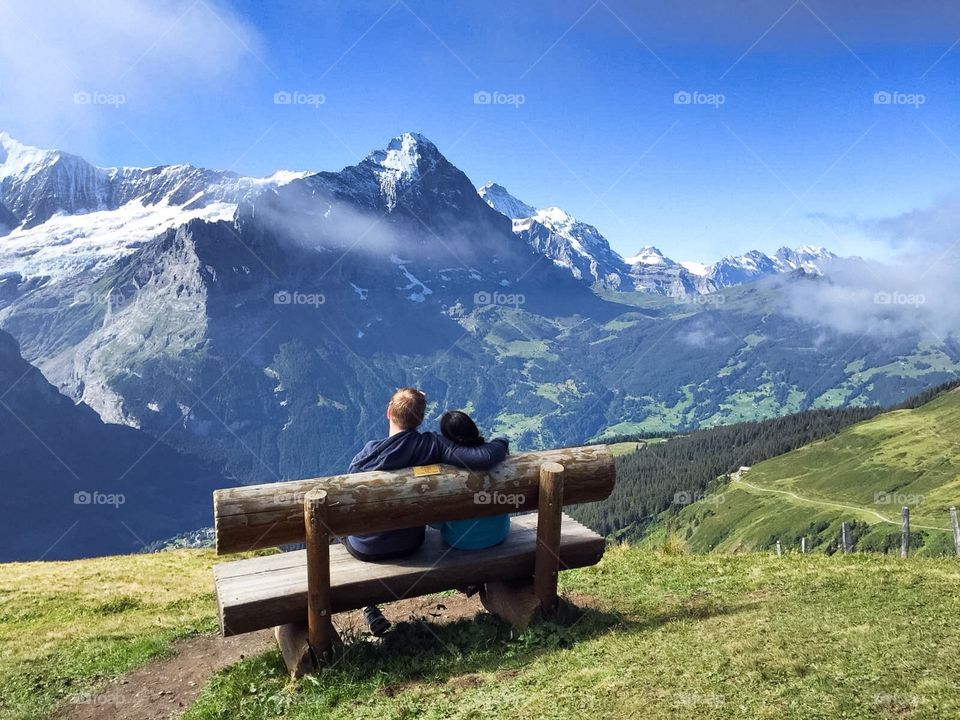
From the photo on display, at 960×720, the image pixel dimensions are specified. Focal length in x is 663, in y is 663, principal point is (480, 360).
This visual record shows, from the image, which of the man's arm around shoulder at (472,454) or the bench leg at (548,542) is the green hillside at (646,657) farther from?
the man's arm around shoulder at (472,454)

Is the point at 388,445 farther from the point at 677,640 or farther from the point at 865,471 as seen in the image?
the point at 865,471

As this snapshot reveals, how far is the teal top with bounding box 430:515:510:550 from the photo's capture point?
11.2m

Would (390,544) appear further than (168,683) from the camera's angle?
No

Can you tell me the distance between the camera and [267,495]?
9344 millimetres

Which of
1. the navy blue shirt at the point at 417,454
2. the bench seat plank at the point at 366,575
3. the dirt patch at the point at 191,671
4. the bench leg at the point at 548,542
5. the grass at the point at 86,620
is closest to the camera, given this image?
the bench seat plank at the point at 366,575

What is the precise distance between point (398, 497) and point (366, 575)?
1.52m

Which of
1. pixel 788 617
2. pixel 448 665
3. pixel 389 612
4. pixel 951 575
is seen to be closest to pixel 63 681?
pixel 389 612

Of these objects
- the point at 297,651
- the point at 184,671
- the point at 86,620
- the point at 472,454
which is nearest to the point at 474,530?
the point at 472,454

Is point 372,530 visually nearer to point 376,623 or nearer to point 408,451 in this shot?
point 408,451

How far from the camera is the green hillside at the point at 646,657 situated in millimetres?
7301

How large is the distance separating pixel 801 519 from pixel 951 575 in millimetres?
179325

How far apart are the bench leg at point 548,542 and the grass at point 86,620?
7.73 meters

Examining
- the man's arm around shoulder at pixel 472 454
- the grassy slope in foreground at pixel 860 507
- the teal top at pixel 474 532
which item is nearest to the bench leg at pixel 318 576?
the man's arm around shoulder at pixel 472 454

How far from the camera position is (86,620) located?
17.9m
